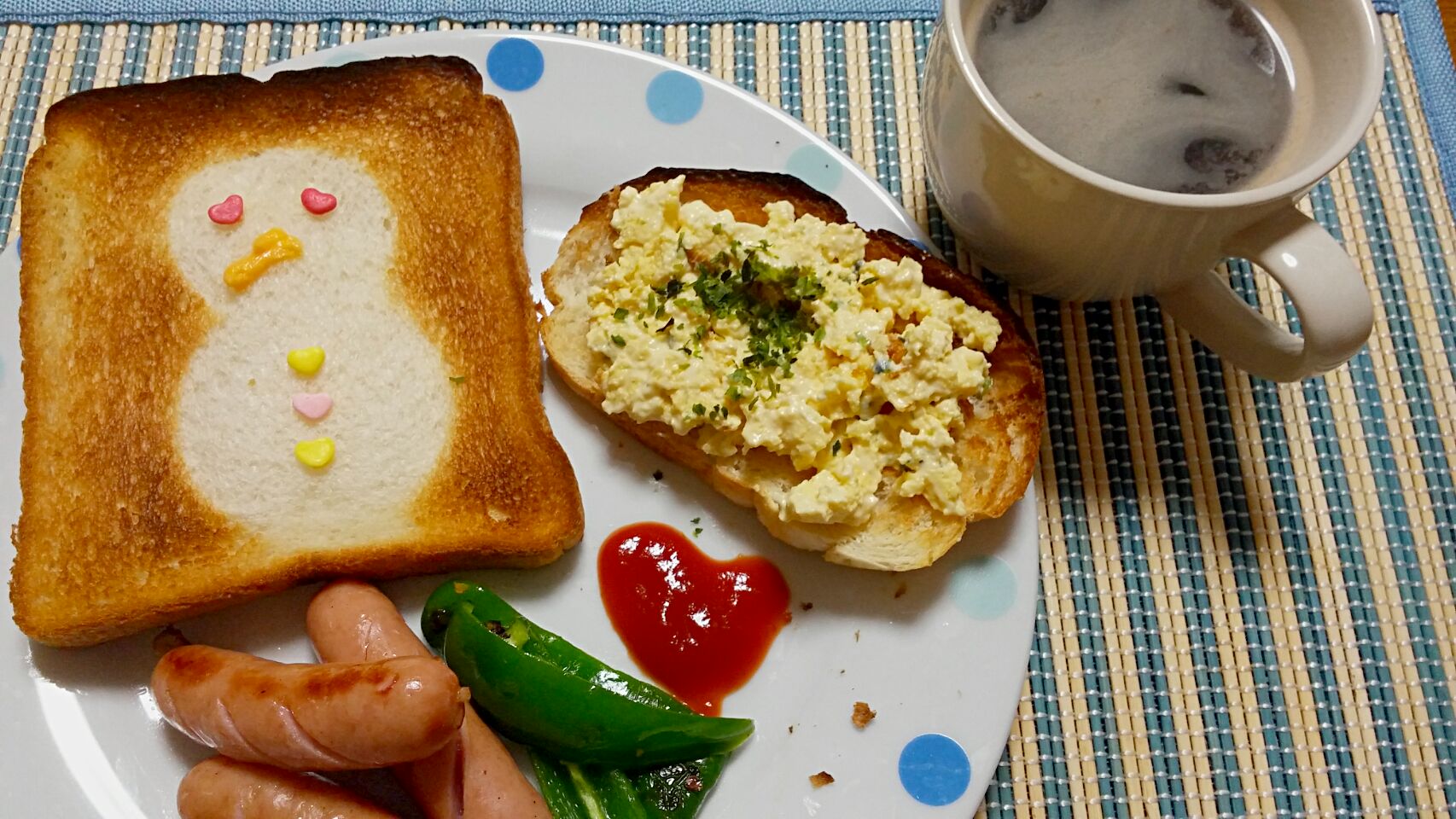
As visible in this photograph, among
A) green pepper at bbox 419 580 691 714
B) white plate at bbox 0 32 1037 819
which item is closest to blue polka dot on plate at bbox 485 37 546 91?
white plate at bbox 0 32 1037 819

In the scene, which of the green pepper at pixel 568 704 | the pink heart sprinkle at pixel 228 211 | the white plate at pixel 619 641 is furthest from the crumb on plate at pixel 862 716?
the pink heart sprinkle at pixel 228 211

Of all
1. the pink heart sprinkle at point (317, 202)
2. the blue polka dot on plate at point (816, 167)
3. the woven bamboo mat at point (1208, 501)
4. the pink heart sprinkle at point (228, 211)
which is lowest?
the woven bamboo mat at point (1208, 501)

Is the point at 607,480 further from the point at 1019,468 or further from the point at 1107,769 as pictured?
the point at 1107,769

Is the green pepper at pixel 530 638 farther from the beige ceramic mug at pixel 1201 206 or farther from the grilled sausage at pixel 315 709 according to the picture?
the beige ceramic mug at pixel 1201 206

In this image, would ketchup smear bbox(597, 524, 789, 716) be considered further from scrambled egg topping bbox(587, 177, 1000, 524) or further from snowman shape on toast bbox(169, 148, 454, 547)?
snowman shape on toast bbox(169, 148, 454, 547)

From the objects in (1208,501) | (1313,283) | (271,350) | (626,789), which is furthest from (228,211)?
(1208,501)

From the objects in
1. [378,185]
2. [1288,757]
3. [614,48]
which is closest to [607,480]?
[378,185]
